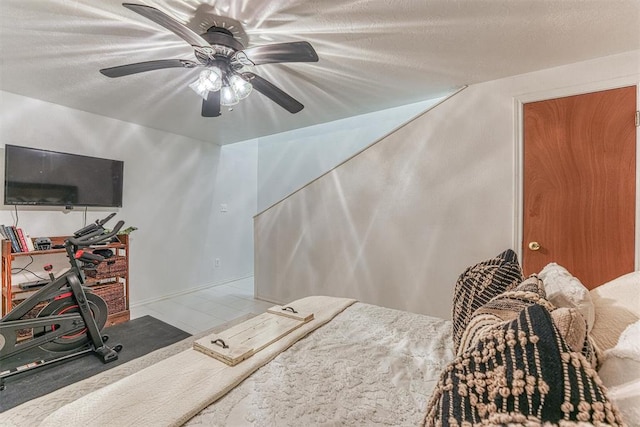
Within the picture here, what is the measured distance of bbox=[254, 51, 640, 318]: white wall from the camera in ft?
7.54

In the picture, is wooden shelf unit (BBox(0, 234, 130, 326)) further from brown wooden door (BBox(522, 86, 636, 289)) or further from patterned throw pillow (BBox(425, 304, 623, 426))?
brown wooden door (BBox(522, 86, 636, 289))

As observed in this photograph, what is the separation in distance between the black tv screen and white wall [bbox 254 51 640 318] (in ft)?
7.08

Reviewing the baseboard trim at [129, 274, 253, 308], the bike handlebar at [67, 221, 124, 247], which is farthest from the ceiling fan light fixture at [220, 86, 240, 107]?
the baseboard trim at [129, 274, 253, 308]

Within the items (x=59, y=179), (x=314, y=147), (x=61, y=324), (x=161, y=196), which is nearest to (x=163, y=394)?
(x=61, y=324)

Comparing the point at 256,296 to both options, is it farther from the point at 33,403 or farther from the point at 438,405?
the point at 438,405

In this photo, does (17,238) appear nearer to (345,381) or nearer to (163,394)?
(163,394)

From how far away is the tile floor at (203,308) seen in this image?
9.96ft

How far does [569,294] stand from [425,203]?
1.83 metres

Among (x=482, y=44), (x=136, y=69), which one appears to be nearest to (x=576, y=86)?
(x=482, y=44)

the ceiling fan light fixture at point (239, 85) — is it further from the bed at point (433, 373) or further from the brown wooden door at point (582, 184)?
the brown wooden door at point (582, 184)

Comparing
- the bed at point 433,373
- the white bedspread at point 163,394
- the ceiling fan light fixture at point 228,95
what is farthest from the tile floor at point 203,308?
the ceiling fan light fixture at point 228,95

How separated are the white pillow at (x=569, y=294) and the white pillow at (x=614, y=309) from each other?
0.03 metres

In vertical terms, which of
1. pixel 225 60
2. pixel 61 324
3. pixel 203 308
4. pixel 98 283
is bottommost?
pixel 203 308

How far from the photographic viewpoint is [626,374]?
0.62 meters
